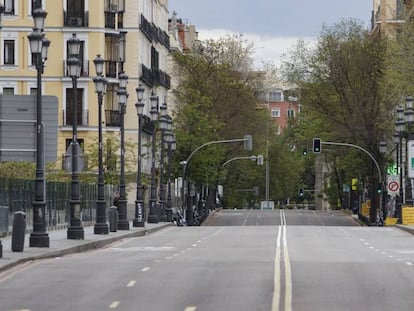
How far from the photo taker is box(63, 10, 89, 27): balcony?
276 ft

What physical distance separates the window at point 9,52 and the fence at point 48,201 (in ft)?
65.0

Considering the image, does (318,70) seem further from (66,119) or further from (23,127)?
(23,127)

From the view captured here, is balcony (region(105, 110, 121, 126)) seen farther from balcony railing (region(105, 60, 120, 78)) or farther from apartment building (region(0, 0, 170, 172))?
balcony railing (region(105, 60, 120, 78))

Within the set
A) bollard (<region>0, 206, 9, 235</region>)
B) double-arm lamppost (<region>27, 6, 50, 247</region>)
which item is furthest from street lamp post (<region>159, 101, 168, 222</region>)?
double-arm lamppost (<region>27, 6, 50, 247</region>)

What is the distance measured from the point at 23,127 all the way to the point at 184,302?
46.8ft

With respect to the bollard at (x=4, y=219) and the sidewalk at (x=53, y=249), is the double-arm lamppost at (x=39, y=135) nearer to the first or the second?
the sidewalk at (x=53, y=249)

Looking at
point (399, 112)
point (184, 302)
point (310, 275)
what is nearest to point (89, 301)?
point (184, 302)

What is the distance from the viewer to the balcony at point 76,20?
Answer: 8412 cm

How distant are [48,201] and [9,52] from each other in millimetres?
34233

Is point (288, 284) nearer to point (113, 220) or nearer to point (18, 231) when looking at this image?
point (18, 231)

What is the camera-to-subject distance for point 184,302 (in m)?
18.7

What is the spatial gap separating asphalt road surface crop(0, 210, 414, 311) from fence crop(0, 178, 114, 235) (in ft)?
31.8

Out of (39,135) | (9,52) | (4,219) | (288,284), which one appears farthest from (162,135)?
(288,284)

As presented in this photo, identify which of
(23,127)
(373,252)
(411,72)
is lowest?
(373,252)
